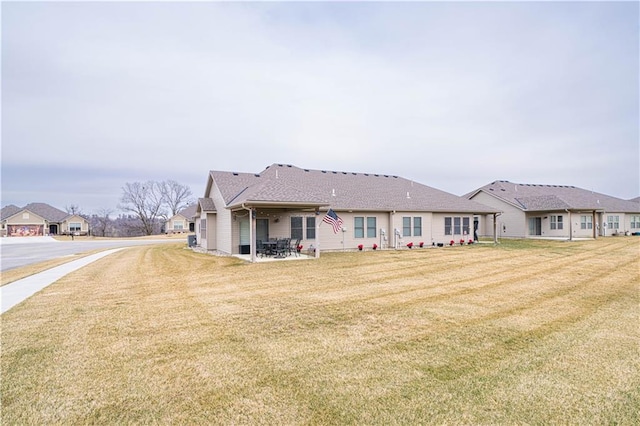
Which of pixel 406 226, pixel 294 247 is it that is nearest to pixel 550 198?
pixel 406 226

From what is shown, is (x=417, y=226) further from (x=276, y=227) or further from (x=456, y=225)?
(x=276, y=227)

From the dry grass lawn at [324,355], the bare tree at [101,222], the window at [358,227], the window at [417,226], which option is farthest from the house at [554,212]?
the bare tree at [101,222]

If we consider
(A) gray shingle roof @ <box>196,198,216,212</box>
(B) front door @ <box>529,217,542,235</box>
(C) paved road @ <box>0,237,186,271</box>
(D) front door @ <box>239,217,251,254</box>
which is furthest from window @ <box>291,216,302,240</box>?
(B) front door @ <box>529,217,542,235</box>

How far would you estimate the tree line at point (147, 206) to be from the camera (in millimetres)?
56469

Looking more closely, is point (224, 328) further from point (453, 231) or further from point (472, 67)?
point (453, 231)

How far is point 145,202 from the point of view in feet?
189

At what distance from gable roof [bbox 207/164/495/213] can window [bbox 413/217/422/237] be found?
2.49ft

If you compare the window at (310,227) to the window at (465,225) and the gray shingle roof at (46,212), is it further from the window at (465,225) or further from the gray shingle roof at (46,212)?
the gray shingle roof at (46,212)

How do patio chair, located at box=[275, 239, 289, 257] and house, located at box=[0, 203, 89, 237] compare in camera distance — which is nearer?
patio chair, located at box=[275, 239, 289, 257]

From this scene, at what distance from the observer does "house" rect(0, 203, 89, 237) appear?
50406 mm

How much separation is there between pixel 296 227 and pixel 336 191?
13.4 feet

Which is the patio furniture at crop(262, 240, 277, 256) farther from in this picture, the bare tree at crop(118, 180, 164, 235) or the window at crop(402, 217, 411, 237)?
the bare tree at crop(118, 180, 164, 235)

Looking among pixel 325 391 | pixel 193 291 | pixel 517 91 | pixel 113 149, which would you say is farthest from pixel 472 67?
pixel 113 149

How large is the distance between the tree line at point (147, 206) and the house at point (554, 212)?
52873 mm
